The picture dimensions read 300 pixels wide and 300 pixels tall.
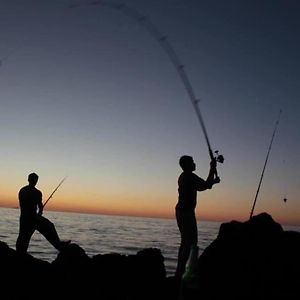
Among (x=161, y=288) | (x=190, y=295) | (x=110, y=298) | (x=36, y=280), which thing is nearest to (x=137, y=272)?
(x=161, y=288)

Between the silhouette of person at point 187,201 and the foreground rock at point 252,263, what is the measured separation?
0.40m

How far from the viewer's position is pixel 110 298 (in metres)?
7.75

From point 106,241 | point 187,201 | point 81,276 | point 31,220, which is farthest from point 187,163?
point 106,241

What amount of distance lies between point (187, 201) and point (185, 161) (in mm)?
726

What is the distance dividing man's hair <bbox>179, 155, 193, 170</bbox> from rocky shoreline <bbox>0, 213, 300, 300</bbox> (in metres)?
1.74

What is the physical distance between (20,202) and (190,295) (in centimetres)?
555

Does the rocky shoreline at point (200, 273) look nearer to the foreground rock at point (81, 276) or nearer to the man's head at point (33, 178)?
the foreground rock at point (81, 276)

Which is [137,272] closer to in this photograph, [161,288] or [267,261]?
[161,288]

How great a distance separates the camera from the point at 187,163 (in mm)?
7762

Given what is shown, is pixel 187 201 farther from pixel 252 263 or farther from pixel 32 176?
pixel 32 176

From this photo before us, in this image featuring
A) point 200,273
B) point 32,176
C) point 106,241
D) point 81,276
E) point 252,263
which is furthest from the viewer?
point 106,241

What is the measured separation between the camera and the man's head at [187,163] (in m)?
7.76

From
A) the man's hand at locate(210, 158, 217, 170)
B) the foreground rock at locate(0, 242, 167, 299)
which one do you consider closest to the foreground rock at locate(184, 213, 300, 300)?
the foreground rock at locate(0, 242, 167, 299)

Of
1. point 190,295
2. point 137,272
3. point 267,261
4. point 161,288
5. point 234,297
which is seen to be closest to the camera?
point 190,295
